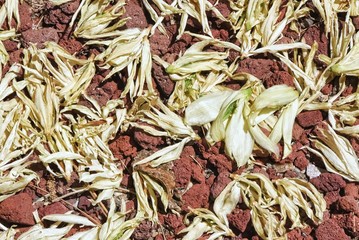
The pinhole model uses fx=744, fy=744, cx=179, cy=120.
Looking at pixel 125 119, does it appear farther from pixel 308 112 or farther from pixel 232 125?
pixel 308 112

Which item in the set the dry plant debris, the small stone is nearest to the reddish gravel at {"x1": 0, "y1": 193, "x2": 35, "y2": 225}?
the dry plant debris

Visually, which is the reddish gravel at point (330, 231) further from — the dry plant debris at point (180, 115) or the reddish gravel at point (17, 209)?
the reddish gravel at point (17, 209)

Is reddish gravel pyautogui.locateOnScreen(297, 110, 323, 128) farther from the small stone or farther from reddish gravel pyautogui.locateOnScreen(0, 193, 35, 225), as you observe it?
reddish gravel pyautogui.locateOnScreen(0, 193, 35, 225)

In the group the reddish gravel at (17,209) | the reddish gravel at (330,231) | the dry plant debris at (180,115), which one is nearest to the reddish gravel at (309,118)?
the dry plant debris at (180,115)

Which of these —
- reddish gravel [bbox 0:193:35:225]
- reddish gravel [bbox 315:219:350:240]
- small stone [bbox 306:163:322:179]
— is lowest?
reddish gravel [bbox 315:219:350:240]

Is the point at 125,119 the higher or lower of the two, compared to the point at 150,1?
lower

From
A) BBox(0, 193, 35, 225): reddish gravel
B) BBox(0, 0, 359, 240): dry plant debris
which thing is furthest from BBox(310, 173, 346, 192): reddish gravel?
BBox(0, 193, 35, 225): reddish gravel

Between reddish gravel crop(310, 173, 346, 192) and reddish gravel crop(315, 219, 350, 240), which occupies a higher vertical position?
reddish gravel crop(310, 173, 346, 192)

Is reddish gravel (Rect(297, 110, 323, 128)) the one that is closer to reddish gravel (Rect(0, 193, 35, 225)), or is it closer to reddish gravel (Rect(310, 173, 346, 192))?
reddish gravel (Rect(310, 173, 346, 192))

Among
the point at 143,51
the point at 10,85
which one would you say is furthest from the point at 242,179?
the point at 10,85
